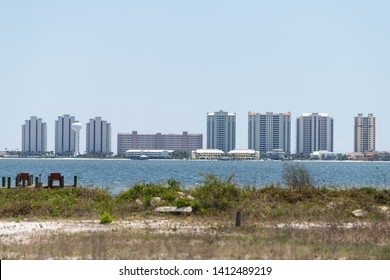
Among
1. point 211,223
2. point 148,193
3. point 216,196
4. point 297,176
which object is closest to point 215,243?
point 211,223

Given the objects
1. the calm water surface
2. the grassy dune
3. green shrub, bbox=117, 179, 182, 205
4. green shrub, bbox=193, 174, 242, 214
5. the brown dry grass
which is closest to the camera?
the brown dry grass

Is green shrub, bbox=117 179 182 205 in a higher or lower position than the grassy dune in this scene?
higher

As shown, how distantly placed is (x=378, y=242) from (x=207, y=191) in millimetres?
8796

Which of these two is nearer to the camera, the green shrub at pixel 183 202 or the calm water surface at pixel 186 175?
the green shrub at pixel 183 202

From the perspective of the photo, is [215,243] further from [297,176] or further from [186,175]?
[186,175]

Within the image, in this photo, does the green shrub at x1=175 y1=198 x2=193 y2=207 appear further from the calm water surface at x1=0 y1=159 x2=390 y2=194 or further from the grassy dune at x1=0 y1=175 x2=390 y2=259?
the calm water surface at x1=0 y1=159 x2=390 y2=194

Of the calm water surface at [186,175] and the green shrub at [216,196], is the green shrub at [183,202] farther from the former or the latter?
the calm water surface at [186,175]

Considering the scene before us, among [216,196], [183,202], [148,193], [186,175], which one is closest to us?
[183,202]

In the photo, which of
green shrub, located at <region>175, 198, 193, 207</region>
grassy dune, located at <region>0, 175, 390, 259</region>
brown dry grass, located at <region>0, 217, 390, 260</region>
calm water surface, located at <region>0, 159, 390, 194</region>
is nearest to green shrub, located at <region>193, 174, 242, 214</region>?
grassy dune, located at <region>0, 175, 390, 259</region>

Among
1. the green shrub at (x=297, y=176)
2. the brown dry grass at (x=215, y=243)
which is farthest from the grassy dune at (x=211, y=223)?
the green shrub at (x=297, y=176)

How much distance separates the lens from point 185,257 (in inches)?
567

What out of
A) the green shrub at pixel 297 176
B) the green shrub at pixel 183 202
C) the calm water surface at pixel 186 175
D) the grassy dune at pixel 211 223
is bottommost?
the calm water surface at pixel 186 175

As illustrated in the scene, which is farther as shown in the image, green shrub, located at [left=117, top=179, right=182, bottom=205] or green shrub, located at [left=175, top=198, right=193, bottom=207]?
green shrub, located at [left=117, top=179, right=182, bottom=205]
